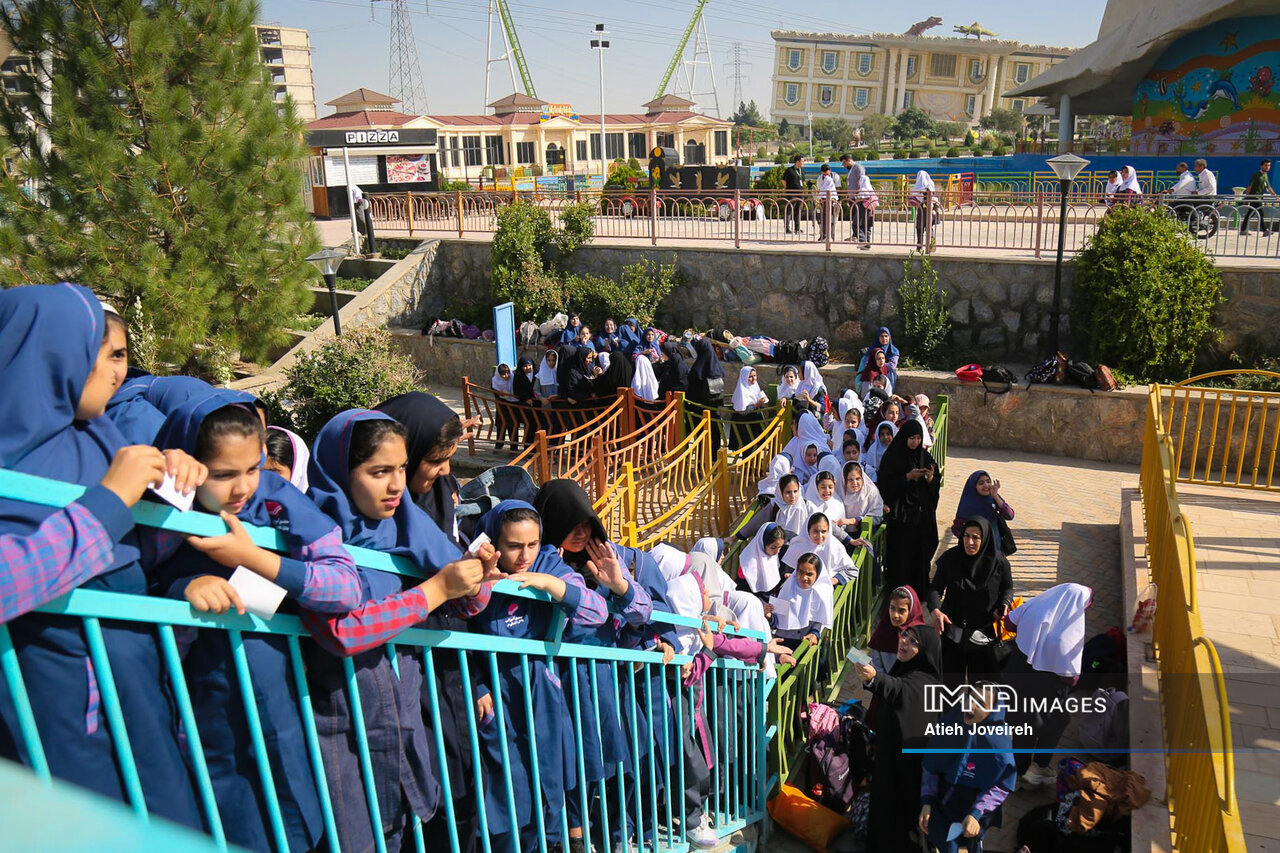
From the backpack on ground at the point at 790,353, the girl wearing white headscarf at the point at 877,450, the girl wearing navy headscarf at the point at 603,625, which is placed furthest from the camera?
the backpack on ground at the point at 790,353

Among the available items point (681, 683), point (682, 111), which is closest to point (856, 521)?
point (681, 683)

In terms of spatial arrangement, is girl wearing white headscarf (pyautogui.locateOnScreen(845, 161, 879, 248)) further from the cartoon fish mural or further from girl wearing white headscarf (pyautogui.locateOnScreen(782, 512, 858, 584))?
the cartoon fish mural

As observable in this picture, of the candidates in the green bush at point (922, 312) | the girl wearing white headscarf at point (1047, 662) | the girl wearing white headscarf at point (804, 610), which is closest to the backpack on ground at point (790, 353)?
the green bush at point (922, 312)

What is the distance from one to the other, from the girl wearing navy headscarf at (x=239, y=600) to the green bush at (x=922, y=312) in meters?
11.3

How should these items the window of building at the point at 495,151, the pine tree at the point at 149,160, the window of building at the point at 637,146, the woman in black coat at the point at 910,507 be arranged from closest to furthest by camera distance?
the woman in black coat at the point at 910,507
the pine tree at the point at 149,160
the window of building at the point at 495,151
the window of building at the point at 637,146

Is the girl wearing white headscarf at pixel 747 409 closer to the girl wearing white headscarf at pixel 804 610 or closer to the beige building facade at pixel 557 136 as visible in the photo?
the girl wearing white headscarf at pixel 804 610

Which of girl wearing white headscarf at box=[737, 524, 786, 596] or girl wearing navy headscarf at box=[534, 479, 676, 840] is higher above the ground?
girl wearing navy headscarf at box=[534, 479, 676, 840]

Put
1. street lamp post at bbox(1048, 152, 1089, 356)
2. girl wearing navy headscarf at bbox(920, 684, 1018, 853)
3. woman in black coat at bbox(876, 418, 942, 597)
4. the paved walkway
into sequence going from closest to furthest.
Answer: girl wearing navy headscarf at bbox(920, 684, 1018, 853) → the paved walkway → woman in black coat at bbox(876, 418, 942, 597) → street lamp post at bbox(1048, 152, 1089, 356)

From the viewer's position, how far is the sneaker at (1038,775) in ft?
16.1

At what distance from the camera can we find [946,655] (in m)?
5.12

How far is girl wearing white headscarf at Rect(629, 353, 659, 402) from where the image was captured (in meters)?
11.0

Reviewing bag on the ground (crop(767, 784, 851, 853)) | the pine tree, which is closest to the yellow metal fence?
bag on the ground (crop(767, 784, 851, 853))

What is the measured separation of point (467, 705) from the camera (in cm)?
244

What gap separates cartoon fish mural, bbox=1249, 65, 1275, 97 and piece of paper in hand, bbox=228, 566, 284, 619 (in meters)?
23.5
